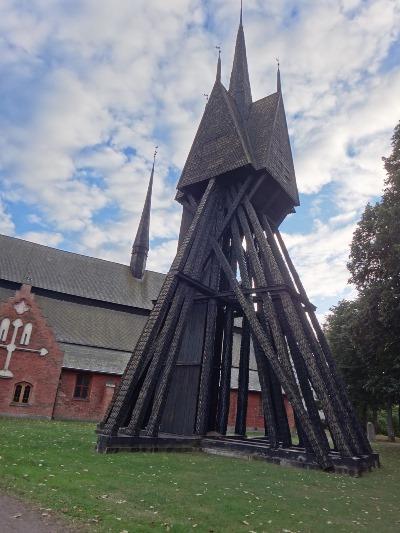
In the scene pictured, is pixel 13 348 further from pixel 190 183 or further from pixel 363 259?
→ pixel 363 259

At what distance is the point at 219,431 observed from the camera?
12.5 metres

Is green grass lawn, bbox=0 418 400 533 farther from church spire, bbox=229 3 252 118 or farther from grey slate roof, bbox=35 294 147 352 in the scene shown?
grey slate roof, bbox=35 294 147 352

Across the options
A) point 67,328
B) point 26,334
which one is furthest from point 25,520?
point 67,328

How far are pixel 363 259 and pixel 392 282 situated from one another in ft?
7.39

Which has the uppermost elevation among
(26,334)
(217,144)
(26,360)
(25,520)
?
(217,144)

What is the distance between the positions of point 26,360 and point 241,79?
1783cm

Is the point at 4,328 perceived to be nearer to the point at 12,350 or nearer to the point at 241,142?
the point at 12,350

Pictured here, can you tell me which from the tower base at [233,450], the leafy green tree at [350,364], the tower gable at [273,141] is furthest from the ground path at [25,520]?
the leafy green tree at [350,364]

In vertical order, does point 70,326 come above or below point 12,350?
Answer: above

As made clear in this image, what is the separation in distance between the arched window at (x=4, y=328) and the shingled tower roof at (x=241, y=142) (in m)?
12.4

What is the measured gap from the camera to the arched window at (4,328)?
20750 millimetres

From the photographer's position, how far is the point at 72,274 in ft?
93.4

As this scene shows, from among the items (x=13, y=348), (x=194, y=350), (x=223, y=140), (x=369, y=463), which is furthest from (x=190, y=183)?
(x=13, y=348)

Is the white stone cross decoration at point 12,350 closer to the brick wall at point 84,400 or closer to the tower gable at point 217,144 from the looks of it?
the brick wall at point 84,400
